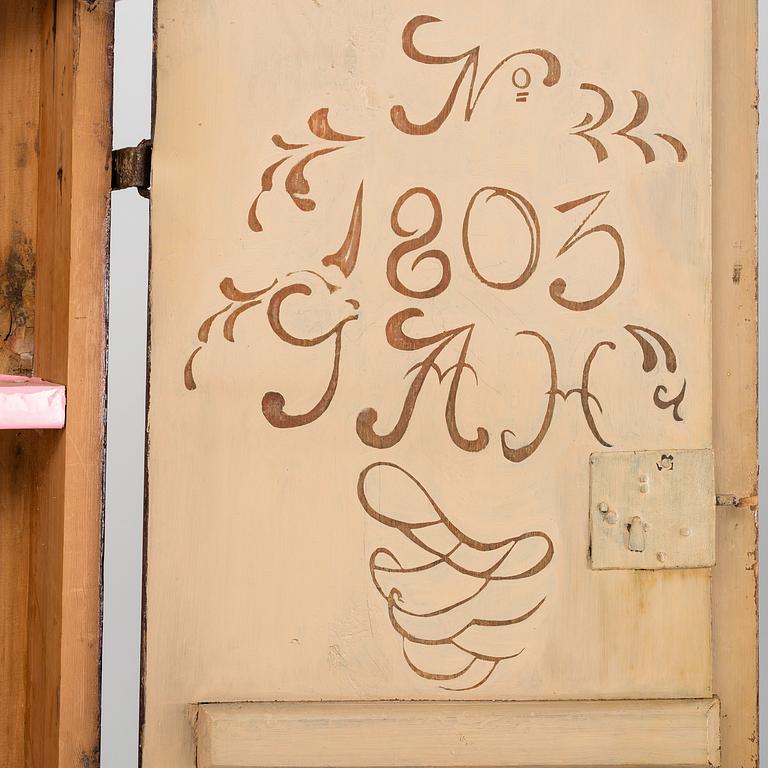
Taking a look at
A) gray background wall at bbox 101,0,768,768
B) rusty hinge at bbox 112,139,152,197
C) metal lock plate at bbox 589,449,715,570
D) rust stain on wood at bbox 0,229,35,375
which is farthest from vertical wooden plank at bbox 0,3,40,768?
metal lock plate at bbox 589,449,715,570

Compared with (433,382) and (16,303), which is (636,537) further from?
(16,303)

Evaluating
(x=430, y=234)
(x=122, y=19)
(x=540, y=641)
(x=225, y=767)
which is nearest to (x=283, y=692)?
(x=225, y=767)

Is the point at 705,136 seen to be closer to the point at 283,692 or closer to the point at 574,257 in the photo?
the point at 574,257

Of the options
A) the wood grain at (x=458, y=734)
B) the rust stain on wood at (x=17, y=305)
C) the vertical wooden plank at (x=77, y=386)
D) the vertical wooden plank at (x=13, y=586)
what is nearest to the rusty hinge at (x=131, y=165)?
the vertical wooden plank at (x=77, y=386)

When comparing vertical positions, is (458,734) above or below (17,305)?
below

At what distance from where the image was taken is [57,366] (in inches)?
28.6

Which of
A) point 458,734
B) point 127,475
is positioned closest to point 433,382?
point 458,734

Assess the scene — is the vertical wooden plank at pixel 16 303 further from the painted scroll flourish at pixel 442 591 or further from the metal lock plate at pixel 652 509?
the metal lock plate at pixel 652 509

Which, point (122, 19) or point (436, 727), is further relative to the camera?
point (122, 19)

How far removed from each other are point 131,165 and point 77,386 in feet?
0.55

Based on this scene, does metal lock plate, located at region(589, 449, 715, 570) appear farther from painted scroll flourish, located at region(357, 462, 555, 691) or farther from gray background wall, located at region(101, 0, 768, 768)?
gray background wall, located at region(101, 0, 768, 768)

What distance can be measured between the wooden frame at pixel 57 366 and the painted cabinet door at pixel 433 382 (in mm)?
44

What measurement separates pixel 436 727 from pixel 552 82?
1.60 feet

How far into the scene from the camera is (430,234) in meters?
0.73
